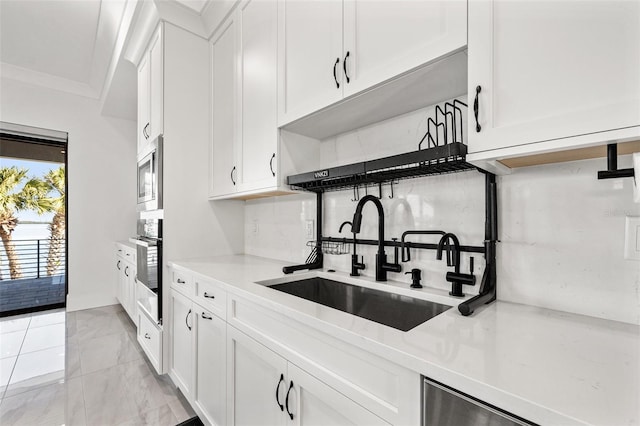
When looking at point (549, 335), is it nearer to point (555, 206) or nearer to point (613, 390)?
point (613, 390)

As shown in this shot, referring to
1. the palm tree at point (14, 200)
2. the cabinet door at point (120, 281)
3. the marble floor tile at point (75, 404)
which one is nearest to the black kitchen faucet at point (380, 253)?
the marble floor tile at point (75, 404)

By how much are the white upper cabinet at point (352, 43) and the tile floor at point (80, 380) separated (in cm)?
194

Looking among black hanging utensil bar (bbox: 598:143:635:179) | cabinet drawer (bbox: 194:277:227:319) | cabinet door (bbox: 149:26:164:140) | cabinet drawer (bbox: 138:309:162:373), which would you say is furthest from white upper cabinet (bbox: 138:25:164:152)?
black hanging utensil bar (bbox: 598:143:635:179)

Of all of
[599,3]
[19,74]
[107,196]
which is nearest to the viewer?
[599,3]

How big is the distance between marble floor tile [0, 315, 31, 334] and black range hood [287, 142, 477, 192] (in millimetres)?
3581

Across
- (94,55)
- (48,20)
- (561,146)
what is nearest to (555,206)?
(561,146)

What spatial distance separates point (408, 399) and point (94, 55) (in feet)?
13.3

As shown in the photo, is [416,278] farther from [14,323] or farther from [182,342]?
[14,323]

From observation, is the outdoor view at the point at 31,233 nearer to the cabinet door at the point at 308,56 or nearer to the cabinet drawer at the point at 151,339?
the cabinet drawer at the point at 151,339

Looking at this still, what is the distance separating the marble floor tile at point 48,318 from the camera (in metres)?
3.20

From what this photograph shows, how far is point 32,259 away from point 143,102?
9.47 ft

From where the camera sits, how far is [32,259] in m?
3.70

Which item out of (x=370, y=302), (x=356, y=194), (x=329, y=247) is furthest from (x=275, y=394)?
(x=356, y=194)

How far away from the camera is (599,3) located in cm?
65
